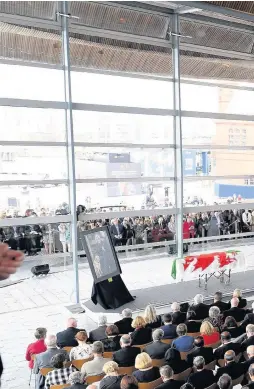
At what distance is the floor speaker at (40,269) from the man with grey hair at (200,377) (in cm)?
840

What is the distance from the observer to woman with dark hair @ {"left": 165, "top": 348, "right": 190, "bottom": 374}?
558 centimetres

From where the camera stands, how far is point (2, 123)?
34.4 ft

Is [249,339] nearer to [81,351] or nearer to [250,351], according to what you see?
[250,351]

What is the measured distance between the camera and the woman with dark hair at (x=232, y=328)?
Result: 693cm

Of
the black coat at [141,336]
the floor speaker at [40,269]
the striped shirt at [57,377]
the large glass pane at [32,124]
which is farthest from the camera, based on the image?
the floor speaker at [40,269]

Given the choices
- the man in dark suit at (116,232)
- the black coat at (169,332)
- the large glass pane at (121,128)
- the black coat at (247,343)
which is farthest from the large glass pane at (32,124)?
the black coat at (247,343)

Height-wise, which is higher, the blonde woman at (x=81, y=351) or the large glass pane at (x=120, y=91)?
the large glass pane at (x=120, y=91)

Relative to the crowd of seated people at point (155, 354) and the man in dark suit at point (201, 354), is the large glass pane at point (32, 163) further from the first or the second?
the man in dark suit at point (201, 354)

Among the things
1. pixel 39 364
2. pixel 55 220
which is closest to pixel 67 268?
pixel 55 220

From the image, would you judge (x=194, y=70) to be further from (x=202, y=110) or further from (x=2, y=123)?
(x=2, y=123)

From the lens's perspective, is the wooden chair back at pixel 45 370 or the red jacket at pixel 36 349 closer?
the wooden chair back at pixel 45 370

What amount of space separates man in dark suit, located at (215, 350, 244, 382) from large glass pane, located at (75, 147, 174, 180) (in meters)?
7.07

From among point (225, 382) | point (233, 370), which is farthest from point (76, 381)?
point (233, 370)

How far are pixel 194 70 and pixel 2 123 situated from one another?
239 inches
